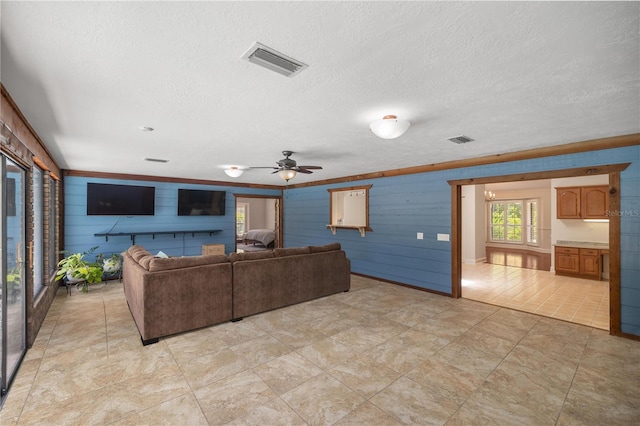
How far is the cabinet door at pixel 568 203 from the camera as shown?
6730 millimetres

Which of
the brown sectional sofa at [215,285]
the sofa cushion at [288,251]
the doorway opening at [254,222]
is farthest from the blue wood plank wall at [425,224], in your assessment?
the doorway opening at [254,222]

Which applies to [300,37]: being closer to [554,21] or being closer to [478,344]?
[554,21]

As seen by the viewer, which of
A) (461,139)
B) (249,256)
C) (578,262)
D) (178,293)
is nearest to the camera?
(178,293)

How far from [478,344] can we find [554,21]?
310 cm

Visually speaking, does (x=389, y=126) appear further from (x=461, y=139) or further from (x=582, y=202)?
(x=582, y=202)

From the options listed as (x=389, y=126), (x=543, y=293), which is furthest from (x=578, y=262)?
(x=389, y=126)

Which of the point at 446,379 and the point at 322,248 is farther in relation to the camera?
the point at 322,248

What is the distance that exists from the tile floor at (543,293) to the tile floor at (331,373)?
0.52 m

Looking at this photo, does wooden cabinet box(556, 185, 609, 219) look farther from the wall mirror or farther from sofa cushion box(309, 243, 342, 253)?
sofa cushion box(309, 243, 342, 253)

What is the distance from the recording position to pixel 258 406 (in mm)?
2193

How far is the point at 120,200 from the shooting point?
6289mm

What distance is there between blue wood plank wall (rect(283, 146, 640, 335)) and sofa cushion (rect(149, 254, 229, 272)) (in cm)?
362

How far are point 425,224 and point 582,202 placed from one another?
4.22 meters

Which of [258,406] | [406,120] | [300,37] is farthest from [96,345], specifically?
[406,120]
